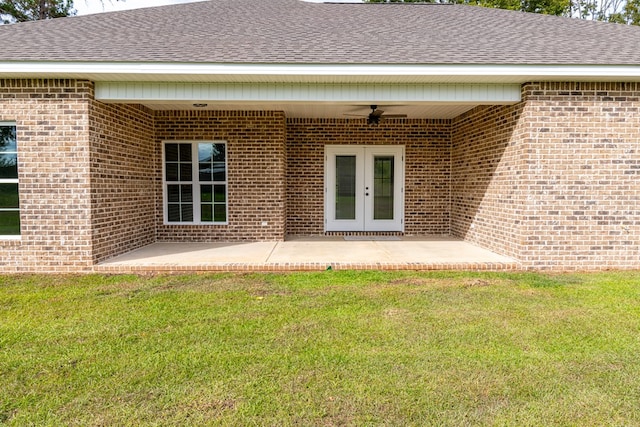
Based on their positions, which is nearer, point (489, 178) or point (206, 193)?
point (489, 178)

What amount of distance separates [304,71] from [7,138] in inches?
180

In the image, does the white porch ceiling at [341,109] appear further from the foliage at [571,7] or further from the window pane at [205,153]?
the foliage at [571,7]

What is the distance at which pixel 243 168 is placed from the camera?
841 centimetres

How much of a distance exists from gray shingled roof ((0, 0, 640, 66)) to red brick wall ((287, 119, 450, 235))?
227cm

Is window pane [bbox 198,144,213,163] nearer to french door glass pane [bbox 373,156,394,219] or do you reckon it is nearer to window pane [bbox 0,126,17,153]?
window pane [bbox 0,126,17,153]

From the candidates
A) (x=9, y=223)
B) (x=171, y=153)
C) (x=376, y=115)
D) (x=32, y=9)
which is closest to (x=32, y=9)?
(x=32, y=9)

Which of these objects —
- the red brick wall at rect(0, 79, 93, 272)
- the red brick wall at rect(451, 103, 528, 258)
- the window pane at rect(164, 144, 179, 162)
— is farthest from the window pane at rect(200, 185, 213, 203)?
the red brick wall at rect(451, 103, 528, 258)

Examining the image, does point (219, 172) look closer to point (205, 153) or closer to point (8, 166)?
point (205, 153)

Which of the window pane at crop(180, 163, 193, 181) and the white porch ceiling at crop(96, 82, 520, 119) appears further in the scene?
the window pane at crop(180, 163, 193, 181)

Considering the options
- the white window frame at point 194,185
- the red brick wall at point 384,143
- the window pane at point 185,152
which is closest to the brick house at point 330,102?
the white window frame at point 194,185

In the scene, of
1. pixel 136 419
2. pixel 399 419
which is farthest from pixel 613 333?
pixel 136 419

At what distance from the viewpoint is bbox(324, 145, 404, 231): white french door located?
9.38 m

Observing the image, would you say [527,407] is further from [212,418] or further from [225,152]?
[225,152]

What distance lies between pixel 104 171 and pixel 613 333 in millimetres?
6887
